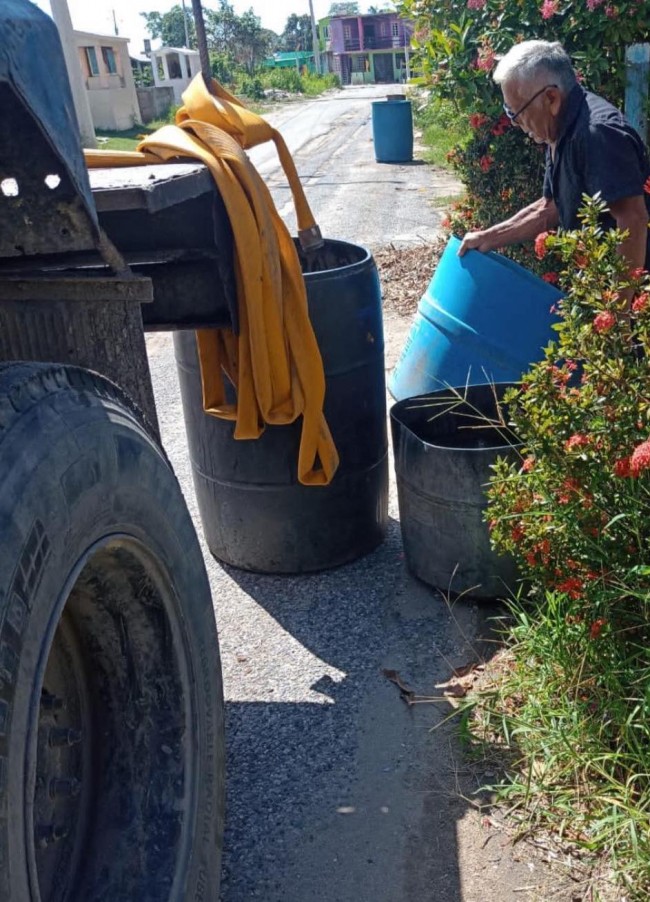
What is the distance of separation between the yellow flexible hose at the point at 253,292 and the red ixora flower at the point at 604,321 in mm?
876

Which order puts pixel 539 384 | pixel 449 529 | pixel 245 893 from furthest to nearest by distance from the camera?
pixel 449 529 → pixel 539 384 → pixel 245 893

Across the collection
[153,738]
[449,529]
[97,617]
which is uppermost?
[97,617]

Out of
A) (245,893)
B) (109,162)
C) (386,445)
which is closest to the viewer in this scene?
(245,893)

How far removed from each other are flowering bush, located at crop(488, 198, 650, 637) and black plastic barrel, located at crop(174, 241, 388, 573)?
0.96 metres

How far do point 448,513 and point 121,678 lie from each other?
5.30ft

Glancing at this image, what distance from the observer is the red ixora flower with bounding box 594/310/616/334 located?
235cm

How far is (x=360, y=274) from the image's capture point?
338 centimetres

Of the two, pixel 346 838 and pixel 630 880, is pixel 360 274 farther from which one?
pixel 630 880

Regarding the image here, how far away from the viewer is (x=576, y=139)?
3.39 metres

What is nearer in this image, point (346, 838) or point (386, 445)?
point (346, 838)

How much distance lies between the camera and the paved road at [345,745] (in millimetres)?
2336

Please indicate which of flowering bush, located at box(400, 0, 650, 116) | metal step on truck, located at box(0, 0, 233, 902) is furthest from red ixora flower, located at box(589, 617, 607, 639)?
flowering bush, located at box(400, 0, 650, 116)

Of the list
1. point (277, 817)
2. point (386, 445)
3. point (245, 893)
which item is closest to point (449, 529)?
point (386, 445)

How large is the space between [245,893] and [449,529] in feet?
4.48
